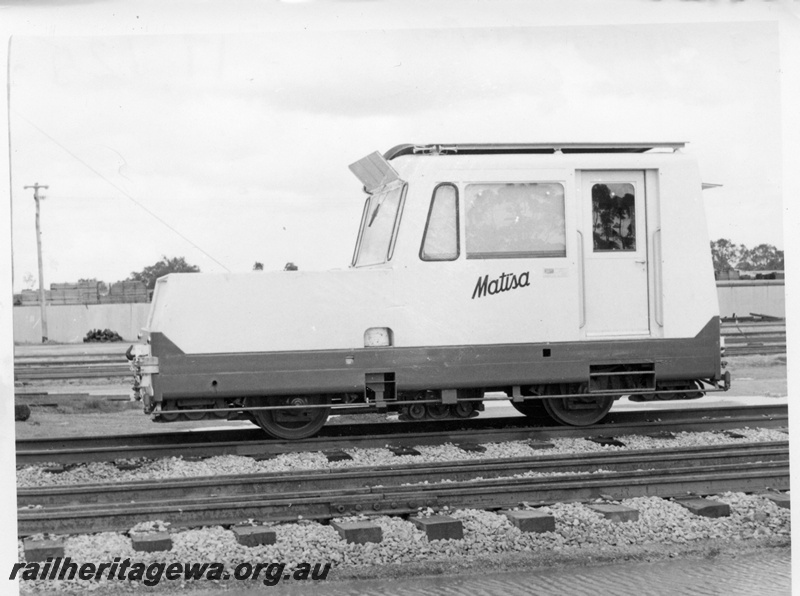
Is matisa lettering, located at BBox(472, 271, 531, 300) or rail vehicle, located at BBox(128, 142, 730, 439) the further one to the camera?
matisa lettering, located at BBox(472, 271, 531, 300)

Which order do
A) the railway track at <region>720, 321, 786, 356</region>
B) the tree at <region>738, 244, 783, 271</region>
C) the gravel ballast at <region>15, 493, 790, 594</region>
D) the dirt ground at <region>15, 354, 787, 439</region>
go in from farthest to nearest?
the railway track at <region>720, 321, 786, 356</region> → the dirt ground at <region>15, 354, 787, 439</region> → the tree at <region>738, 244, 783, 271</region> → the gravel ballast at <region>15, 493, 790, 594</region>

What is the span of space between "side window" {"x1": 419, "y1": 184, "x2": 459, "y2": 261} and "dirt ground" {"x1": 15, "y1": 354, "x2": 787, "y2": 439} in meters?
3.13

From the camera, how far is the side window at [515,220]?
771cm

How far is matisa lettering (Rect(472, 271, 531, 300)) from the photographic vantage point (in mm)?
7621

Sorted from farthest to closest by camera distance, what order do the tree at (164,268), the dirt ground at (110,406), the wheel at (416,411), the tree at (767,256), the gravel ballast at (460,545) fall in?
the dirt ground at (110,406), the tree at (164,268), the wheel at (416,411), the tree at (767,256), the gravel ballast at (460,545)


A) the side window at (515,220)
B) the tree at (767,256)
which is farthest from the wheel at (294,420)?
the tree at (767,256)

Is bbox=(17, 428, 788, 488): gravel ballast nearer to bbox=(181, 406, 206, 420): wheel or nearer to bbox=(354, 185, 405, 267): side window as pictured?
bbox=(181, 406, 206, 420): wheel

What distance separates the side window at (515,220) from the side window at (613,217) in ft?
1.19

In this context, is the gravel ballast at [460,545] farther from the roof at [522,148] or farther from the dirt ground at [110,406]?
the dirt ground at [110,406]

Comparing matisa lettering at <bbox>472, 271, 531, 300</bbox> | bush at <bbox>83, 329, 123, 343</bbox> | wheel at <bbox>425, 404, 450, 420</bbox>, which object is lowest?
wheel at <bbox>425, 404, 450, 420</bbox>

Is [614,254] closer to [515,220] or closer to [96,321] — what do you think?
[515,220]

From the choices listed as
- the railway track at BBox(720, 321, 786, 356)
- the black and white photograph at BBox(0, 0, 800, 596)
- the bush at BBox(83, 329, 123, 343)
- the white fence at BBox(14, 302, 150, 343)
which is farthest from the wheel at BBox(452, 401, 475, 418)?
the bush at BBox(83, 329, 123, 343)

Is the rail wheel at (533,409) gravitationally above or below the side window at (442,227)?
below

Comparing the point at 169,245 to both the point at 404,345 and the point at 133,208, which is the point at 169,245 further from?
the point at 404,345
